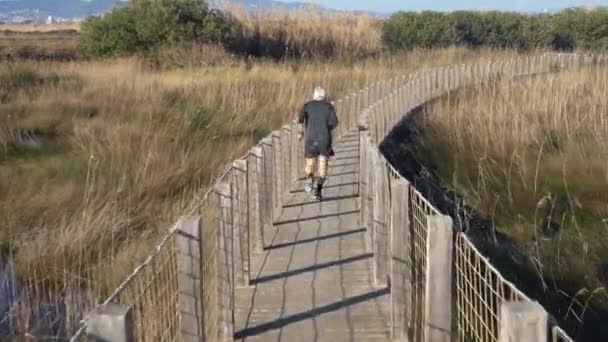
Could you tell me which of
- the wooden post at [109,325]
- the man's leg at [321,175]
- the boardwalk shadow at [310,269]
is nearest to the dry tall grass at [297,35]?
the man's leg at [321,175]

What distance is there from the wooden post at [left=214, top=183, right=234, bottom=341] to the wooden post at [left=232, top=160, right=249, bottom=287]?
0.64m

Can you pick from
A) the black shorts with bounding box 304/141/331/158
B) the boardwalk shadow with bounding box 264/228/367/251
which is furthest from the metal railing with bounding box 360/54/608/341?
the black shorts with bounding box 304/141/331/158

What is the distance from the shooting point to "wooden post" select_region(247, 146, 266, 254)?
1005 centimetres

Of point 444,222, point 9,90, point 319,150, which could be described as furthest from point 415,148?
point 444,222

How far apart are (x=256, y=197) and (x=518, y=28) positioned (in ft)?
170

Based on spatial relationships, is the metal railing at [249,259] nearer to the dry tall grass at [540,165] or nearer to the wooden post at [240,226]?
the wooden post at [240,226]

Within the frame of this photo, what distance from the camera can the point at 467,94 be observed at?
2878 centimetres

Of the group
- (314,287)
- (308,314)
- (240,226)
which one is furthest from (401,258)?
(240,226)

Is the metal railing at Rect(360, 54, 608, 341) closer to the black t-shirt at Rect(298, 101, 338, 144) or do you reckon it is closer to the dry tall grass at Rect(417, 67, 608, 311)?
the black t-shirt at Rect(298, 101, 338, 144)

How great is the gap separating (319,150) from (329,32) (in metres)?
28.6

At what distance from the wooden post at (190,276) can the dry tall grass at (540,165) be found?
5.60m

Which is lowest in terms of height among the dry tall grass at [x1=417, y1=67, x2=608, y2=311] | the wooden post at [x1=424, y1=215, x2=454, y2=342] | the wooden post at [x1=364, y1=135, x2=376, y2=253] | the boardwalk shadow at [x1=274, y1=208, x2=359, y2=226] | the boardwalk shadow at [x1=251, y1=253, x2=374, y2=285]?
the dry tall grass at [x1=417, y1=67, x2=608, y2=311]

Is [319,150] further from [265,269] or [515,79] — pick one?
[515,79]

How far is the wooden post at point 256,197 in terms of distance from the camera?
10047mm
